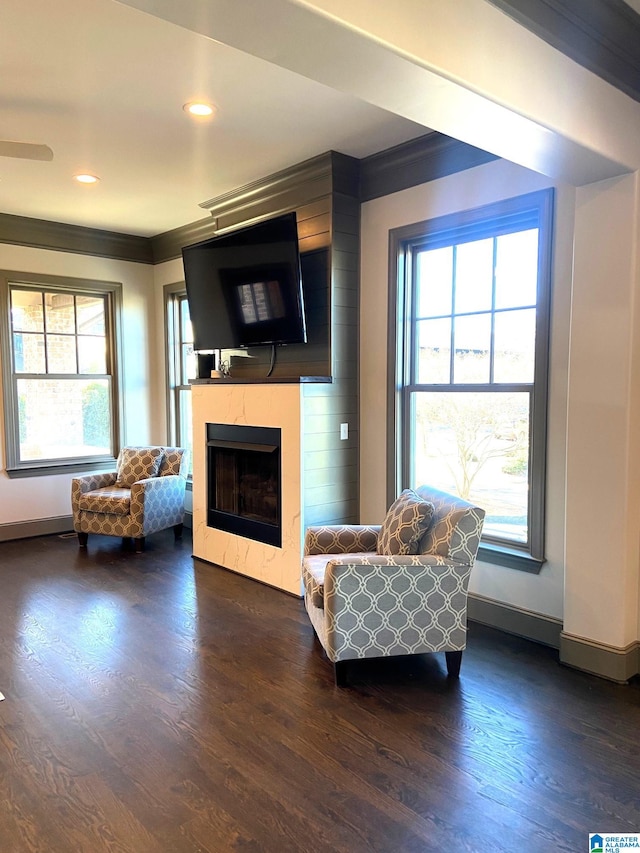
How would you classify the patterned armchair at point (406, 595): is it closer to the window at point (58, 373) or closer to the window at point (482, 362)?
the window at point (482, 362)

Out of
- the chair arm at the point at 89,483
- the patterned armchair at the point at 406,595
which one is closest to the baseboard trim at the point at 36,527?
the chair arm at the point at 89,483

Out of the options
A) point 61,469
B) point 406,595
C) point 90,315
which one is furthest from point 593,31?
point 61,469

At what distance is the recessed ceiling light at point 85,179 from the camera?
4.23m

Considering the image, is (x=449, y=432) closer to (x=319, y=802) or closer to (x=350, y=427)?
(x=350, y=427)

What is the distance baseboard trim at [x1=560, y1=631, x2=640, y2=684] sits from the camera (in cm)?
279

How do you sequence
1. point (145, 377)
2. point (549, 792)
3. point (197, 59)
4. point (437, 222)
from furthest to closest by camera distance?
point (145, 377) < point (437, 222) < point (197, 59) < point (549, 792)

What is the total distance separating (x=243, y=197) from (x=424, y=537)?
299 centimetres

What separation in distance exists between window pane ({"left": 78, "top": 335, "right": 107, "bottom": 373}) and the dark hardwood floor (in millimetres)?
2859

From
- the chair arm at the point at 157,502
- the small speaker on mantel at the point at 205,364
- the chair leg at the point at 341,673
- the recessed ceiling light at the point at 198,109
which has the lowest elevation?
the chair leg at the point at 341,673

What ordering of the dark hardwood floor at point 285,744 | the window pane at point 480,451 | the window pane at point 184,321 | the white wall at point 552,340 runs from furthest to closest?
the window pane at point 184,321, the window pane at point 480,451, the white wall at point 552,340, the dark hardwood floor at point 285,744

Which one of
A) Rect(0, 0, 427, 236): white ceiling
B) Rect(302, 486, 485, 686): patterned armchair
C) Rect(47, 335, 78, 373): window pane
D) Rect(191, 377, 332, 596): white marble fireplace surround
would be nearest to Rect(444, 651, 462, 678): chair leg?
Rect(302, 486, 485, 686): patterned armchair

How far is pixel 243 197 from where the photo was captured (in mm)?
4594

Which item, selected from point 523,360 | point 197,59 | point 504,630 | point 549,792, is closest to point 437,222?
point 523,360

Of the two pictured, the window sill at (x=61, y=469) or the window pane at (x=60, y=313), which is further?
the window pane at (x=60, y=313)
